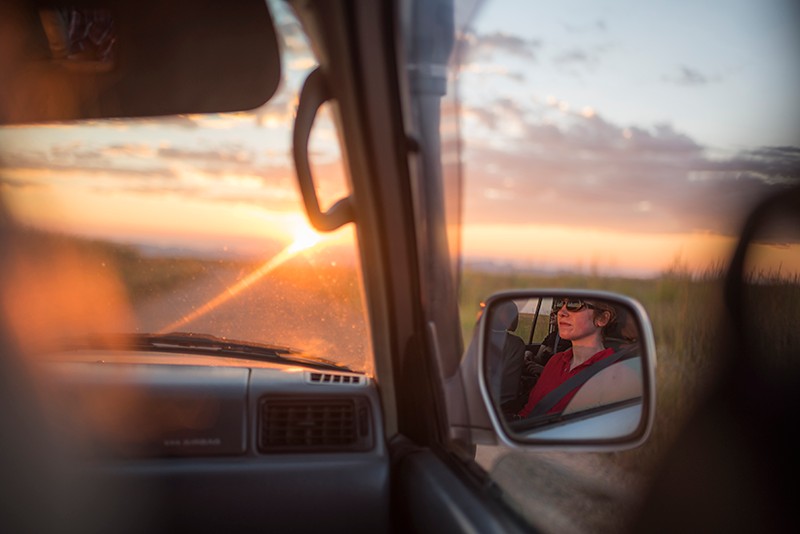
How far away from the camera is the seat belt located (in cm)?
210

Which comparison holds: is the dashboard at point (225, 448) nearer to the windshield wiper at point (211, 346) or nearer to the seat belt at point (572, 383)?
the windshield wiper at point (211, 346)

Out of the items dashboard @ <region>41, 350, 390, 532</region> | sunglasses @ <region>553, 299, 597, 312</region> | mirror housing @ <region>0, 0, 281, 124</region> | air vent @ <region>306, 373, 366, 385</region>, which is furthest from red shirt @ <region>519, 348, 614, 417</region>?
mirror housing @ <region>0, 0, 281, 124</region>

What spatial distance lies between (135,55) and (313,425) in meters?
1.71

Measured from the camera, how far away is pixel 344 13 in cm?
299

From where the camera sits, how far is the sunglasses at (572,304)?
211cm

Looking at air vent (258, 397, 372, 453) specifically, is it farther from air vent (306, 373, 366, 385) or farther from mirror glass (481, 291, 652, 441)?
mirror glass (481, 291, 652, 441)

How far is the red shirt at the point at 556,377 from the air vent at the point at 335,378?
1388 millimetres

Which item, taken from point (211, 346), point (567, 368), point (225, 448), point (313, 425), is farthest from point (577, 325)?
point (211, 346)

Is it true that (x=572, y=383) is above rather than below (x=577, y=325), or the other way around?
below

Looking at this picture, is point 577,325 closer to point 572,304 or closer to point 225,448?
point 572,304

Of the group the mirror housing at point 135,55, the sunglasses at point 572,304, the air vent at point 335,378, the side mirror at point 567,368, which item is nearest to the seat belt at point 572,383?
the side mirror at point 567,368

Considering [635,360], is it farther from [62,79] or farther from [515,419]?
[62,79]

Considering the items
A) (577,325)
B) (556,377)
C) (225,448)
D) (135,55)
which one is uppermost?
(135,55)

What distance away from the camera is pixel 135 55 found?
9.55 feet
